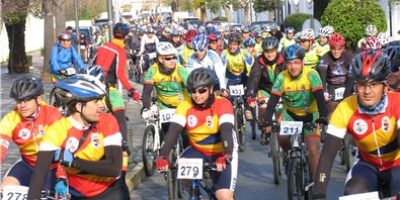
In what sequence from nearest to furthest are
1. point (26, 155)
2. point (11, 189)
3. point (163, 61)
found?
point (11, 189) → point (26, 155) → point (163, 61)

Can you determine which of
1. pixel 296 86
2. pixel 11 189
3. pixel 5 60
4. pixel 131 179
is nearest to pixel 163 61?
pixel 131 179

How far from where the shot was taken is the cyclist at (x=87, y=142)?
634cm

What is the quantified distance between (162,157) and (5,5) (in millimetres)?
5640

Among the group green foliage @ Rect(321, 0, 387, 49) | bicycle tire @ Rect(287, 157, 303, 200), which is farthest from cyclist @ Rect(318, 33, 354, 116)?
green foliage @ Rect(321, 0, 387, 49)

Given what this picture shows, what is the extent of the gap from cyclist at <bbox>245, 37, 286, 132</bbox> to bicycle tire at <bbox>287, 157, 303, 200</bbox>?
9.80 ft

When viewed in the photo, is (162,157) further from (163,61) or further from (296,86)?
(163,61)

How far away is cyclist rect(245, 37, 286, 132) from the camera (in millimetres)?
13453

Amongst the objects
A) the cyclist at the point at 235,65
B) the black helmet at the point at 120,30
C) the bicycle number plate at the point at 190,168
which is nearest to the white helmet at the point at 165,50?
the black helmet at the point at 120,30

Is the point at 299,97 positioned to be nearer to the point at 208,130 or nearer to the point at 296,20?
the point at 208,130

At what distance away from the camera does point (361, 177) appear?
6.58 metres

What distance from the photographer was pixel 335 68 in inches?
550

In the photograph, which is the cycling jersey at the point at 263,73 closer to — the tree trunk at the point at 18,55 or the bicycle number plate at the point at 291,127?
the bicycle number plate at the point at 291,127

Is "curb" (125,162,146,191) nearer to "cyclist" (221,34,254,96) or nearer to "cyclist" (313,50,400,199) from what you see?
"cyclist" (221,34,254,96)

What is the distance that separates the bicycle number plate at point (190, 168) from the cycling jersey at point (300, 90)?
8.60ft
